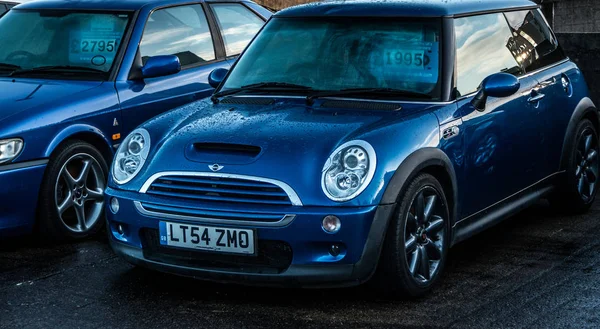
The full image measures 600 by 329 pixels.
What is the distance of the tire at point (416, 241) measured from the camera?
5.59 metres

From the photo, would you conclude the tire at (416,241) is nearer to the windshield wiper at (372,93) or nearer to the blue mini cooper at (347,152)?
the blue mini cooper at (347,152)

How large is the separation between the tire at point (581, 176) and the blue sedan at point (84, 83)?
276 cm

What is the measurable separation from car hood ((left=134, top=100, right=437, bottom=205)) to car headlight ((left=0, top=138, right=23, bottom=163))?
1068mm

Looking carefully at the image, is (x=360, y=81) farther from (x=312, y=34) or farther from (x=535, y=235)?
(x=535, y=235)

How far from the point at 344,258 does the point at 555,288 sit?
1.26m

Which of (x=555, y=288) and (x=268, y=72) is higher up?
(x=268, y=72)

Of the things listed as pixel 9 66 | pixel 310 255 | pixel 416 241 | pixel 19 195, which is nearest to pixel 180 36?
pixel 9 66

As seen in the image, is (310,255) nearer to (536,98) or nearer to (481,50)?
(481,50)

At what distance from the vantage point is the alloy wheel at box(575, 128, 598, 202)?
7.88 metres

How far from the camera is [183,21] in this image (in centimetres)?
874

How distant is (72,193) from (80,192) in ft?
0.29

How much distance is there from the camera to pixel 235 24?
931 cm

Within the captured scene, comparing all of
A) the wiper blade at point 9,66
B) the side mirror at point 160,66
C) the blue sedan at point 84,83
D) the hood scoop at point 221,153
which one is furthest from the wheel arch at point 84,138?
the hood scoop at point 221,153

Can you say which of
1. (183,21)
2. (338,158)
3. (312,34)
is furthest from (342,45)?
(183,21)
